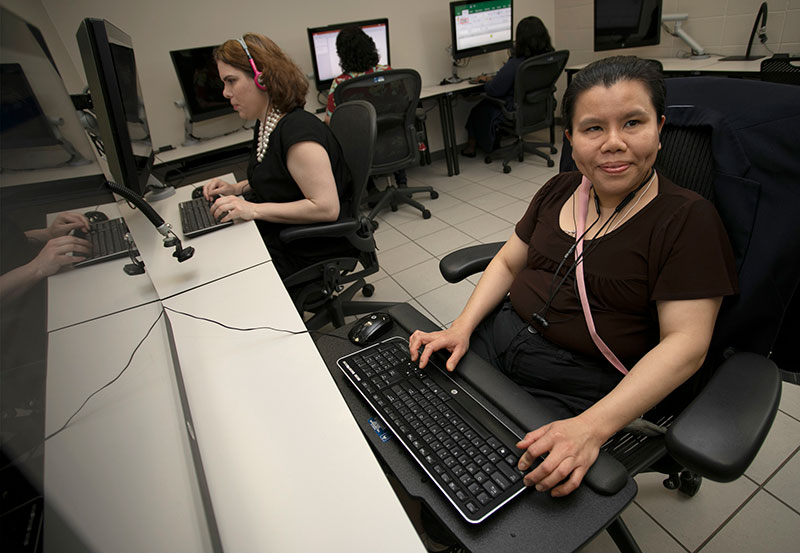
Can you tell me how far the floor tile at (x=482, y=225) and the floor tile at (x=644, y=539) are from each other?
6.31 feet

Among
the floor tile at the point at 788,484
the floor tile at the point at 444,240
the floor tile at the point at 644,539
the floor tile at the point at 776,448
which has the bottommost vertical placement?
the floor tile at the point at 644,539

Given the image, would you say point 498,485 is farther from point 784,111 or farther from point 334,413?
point 784,111

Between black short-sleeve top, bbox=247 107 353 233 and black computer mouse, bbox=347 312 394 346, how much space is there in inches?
29.3

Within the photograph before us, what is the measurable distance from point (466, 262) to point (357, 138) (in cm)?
76

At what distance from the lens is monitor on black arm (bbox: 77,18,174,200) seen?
122cm

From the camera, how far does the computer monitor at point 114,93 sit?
4.01ft

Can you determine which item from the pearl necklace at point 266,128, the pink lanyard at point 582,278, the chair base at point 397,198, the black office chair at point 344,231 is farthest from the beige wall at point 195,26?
the pink lanyard at point 582,278

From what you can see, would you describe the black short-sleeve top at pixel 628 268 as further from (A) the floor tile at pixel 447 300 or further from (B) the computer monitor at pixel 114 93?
(B) the computer monitor at pixel 114 93

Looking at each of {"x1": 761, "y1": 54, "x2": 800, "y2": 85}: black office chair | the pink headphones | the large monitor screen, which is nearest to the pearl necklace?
the pink headphones

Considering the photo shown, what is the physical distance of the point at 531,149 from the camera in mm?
4000

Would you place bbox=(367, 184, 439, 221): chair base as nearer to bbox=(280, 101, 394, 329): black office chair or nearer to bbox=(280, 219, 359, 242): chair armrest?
bbox=(280, 101, 394, 329): black office chair

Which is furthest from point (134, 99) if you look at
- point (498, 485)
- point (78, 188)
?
point (498, 485)

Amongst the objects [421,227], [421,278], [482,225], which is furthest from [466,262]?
[421,227]

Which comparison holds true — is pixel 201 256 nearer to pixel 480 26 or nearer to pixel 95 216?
pixel 95 216
